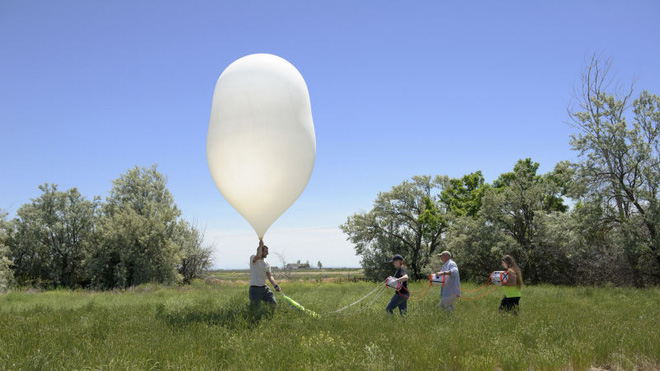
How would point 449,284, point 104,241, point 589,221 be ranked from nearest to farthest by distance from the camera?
point 449,284, point 589,221, point 104,241

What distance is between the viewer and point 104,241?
31.9 m

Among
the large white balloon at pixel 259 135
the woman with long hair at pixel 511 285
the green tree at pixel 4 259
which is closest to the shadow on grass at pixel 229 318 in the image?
the large white balloon at pixel 259 135

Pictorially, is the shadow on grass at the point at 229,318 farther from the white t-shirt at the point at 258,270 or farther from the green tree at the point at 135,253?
the green tree at the point at 135,253

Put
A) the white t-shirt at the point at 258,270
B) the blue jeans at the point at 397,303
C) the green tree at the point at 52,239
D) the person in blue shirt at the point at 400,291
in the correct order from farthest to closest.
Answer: the green tree at the point at 52,239 → the blue jeans at the point at 397,303 → the person in blue shirt at the point at 400,291 → the white t-shirt at the point at 258,270

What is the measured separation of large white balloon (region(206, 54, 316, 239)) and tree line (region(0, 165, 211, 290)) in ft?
85.9

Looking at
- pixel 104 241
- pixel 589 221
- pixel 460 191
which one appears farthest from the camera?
pixel 460 191

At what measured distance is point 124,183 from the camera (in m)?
41.9

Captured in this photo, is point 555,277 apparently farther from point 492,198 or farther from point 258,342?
point 258,342

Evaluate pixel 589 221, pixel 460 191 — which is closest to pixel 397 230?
pixel 460 191

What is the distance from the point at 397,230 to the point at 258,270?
31.2 meters

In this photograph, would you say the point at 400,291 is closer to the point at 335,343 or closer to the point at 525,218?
the point at 335,343

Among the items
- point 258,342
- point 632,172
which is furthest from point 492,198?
point 258,342

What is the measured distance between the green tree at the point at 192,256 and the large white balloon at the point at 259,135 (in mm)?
32236

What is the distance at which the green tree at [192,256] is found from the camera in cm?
3791
